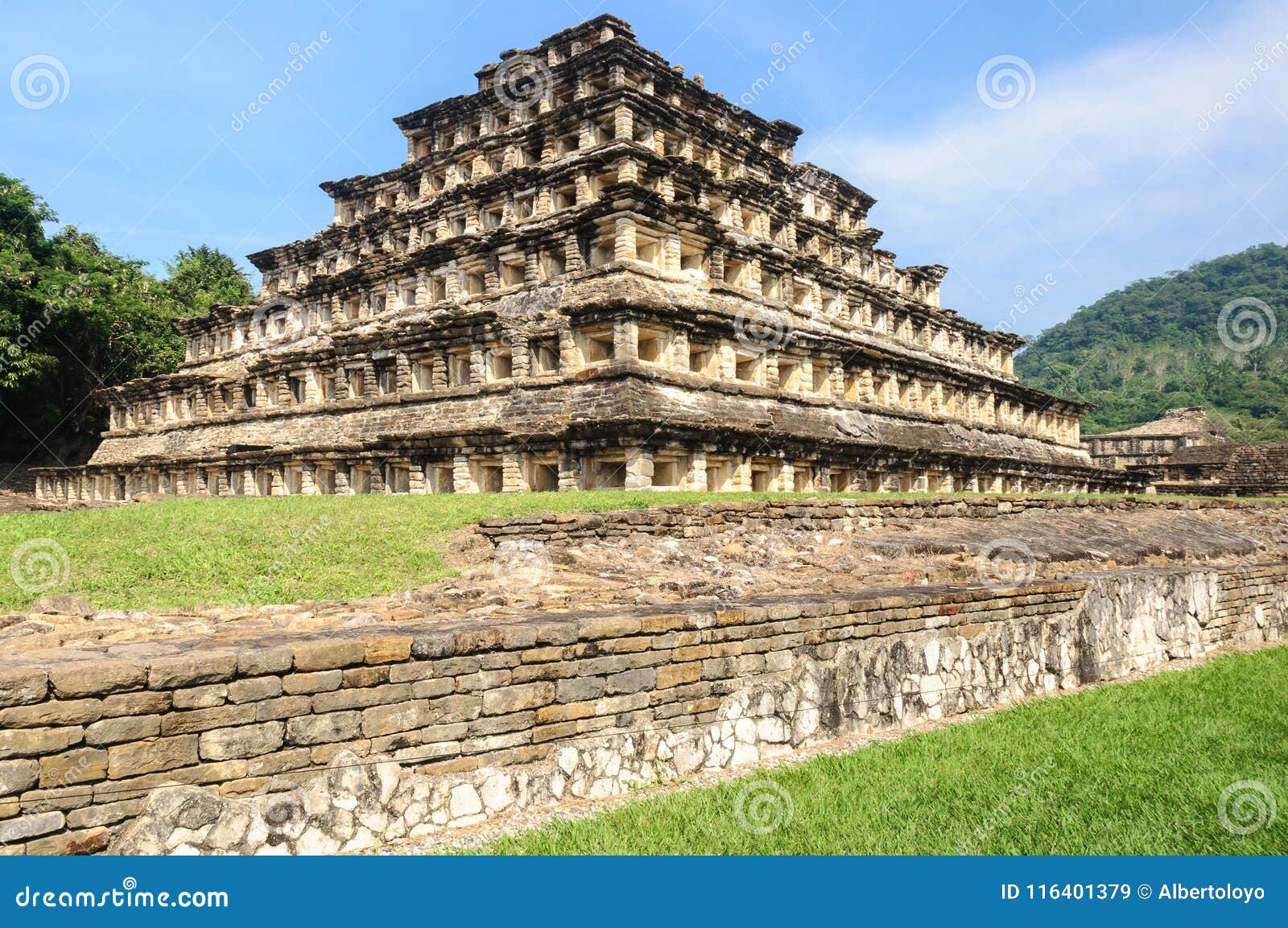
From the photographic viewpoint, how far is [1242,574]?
41.8ft

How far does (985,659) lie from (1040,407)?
39.1 m

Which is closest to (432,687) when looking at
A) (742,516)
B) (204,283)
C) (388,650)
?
(388,650)

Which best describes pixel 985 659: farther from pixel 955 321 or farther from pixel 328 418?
pixel 955 321

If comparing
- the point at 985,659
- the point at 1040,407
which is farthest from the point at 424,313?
the point at 1040,407

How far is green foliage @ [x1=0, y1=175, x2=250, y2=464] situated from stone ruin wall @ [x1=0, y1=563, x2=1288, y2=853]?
35.5 m

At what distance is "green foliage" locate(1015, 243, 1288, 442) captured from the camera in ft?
260

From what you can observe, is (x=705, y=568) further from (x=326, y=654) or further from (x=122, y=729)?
(x=122, y=729)

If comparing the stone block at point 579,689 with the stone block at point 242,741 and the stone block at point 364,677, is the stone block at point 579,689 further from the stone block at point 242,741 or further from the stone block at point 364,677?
the stone block at point 242,741

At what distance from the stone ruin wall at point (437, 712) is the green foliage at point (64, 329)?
35480 mm

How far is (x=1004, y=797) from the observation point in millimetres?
5488

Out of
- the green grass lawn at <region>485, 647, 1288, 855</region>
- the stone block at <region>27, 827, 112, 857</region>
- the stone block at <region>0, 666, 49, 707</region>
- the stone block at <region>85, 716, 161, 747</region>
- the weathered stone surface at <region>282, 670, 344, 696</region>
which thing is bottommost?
the green grass lawn at <region>485, 647, 1288, 855</region>

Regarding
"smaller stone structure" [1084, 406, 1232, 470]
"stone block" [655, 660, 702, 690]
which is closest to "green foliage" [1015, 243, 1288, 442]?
"smaller stone structure" [1084, 406, 1232, 470]

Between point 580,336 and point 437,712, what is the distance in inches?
708

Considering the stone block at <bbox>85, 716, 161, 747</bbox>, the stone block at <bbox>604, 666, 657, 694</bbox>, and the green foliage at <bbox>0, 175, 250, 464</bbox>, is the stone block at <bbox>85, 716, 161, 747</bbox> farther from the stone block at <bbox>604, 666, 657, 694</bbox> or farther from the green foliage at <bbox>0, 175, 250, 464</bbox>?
the green foliage at <bbox>0, 175, 250, 464</bbox>
